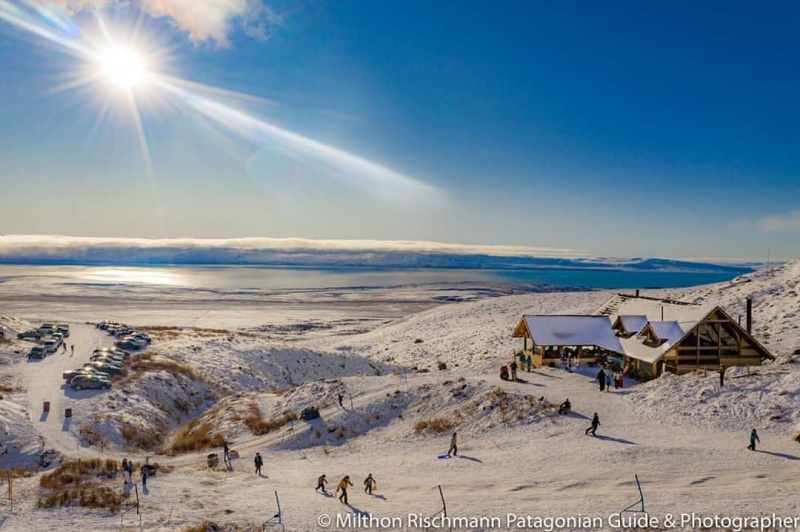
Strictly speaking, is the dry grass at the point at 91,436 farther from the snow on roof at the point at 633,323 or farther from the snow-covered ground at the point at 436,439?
the snow on roof at the point at 633,323

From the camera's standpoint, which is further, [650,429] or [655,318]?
[655,318]

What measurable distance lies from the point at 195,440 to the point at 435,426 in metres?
16.2

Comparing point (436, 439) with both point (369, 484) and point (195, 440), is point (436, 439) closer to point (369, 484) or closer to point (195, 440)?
point (369, 484)

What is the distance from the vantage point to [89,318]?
9731 centimetres

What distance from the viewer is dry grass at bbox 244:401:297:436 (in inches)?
1364

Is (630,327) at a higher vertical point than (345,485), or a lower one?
higher

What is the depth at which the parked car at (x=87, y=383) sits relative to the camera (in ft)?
127

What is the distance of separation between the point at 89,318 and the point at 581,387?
318ft

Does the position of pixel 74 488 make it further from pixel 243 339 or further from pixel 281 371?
pixel 243 339

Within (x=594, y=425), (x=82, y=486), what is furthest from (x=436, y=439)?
(x=82, y=486)

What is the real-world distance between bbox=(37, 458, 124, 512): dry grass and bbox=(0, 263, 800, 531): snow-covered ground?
2.05 feet

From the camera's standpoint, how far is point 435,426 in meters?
30.6

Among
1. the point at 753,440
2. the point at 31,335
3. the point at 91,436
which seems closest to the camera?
the point at 753,440

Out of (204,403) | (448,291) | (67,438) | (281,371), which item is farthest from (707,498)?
(448,291)
